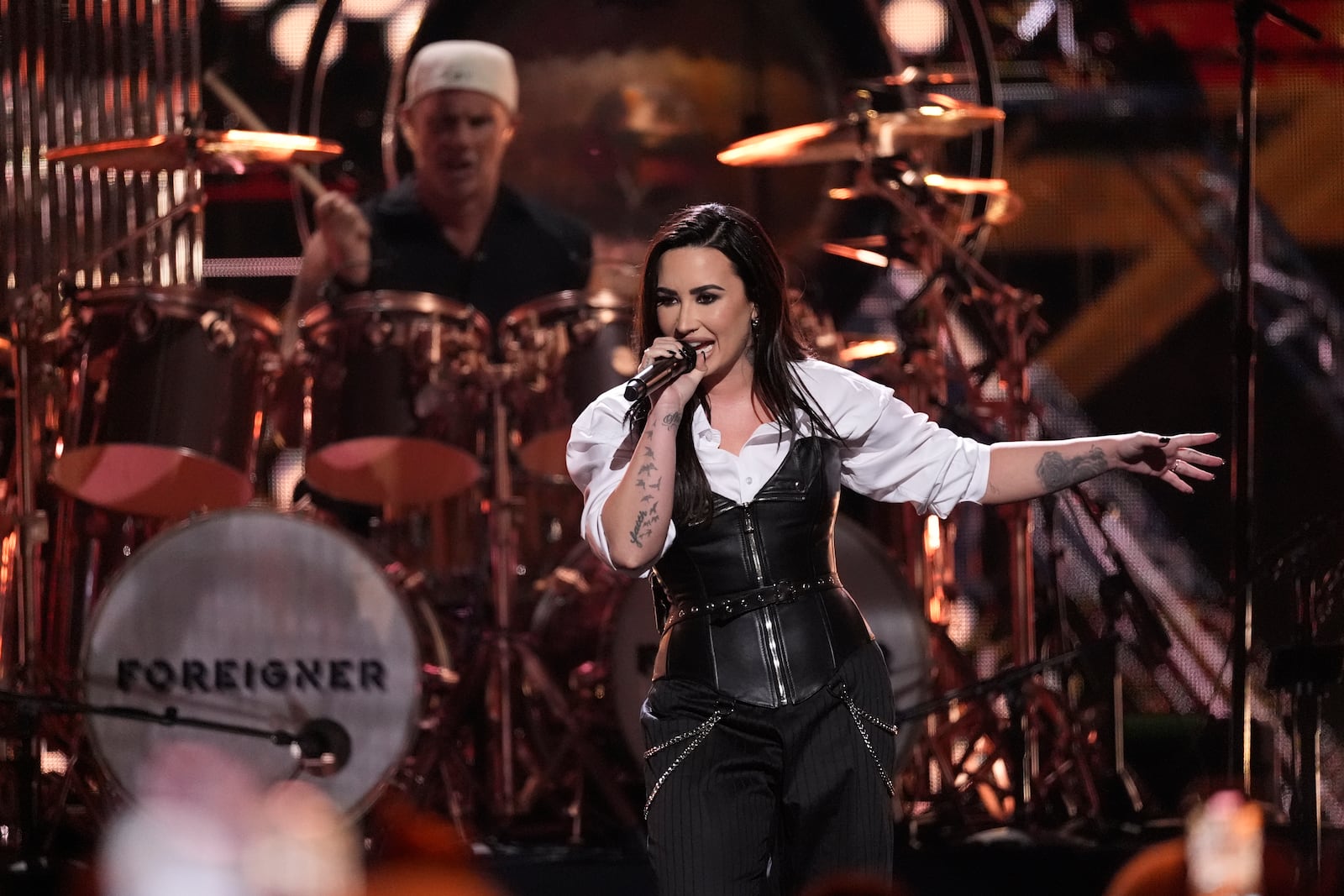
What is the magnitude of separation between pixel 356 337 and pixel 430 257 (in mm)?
820

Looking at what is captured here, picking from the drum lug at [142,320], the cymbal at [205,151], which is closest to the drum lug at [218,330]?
the drum lug at [142,320]

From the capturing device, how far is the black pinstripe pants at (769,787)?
2.45 meters

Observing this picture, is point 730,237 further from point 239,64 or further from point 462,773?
point 239,64

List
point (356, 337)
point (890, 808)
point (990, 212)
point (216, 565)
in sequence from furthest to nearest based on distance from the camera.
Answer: point (990, 212), point (356, 337), point (216, 565), point (890, 808)

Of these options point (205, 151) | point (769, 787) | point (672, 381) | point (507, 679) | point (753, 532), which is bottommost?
point (507, 679)

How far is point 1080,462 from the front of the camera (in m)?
2.76

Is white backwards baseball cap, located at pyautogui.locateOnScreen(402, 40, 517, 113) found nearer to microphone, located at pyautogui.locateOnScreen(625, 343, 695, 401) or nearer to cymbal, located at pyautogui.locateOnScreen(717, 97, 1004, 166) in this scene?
cymbal, located at pyautogui.locateOnScreen(717, 97, 1004, 166)

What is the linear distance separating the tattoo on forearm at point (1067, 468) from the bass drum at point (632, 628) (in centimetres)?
241

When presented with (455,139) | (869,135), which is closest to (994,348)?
(869,135)

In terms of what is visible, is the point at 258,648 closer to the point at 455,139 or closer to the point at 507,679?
the point at 507,679

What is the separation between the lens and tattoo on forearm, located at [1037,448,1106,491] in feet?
9.05

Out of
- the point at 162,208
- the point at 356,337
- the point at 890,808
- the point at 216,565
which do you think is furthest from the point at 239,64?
the point at 890,808

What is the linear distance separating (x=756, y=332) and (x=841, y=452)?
0.92 ft

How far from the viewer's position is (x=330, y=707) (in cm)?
499
